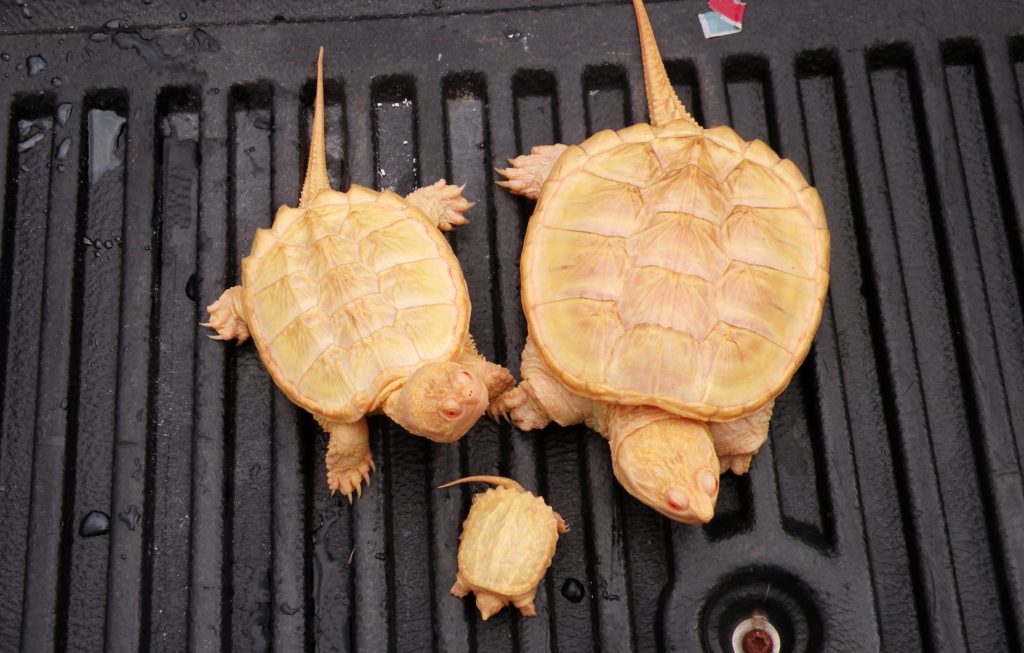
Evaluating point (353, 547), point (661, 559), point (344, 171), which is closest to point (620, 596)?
point (661, 559)

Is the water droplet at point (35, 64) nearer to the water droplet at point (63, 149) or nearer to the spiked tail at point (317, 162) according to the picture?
the water droplet at point (63, 149)

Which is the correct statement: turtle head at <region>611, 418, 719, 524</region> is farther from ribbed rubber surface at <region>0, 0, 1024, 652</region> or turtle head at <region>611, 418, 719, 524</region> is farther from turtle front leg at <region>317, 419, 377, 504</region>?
turtle front leg at <region>317, 419, 377, 504</region>

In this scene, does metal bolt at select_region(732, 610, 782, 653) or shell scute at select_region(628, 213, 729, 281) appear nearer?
shell scute at select_region(628, 213, 729, 281)

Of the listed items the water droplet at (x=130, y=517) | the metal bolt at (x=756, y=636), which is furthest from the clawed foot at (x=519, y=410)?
the water droplet at (x=130, y=517)

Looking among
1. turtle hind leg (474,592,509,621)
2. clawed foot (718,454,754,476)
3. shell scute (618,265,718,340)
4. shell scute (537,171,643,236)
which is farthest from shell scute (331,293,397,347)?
clawed foot (718,454,754,476)

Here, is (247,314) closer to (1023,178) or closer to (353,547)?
(353,547)

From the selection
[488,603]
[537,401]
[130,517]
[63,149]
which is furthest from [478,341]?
[63,149]
